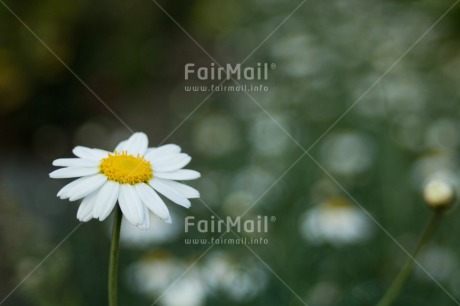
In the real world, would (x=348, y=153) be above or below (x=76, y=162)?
above

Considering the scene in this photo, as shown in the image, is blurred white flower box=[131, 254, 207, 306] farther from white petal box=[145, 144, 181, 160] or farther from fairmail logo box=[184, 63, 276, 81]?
fairmail logo box=[184, 63, 276, 81]

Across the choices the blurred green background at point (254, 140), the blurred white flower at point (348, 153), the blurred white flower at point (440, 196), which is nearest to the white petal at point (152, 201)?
the blurred white flower at point (440, 196)

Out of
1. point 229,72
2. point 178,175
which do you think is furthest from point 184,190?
point 229,72

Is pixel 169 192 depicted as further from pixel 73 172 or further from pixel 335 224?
pixel 335 224

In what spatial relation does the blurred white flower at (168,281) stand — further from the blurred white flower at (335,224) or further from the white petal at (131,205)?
the white petal at (131,205)

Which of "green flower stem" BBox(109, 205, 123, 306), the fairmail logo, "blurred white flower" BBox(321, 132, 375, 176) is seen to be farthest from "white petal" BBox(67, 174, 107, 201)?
the fairmail logo

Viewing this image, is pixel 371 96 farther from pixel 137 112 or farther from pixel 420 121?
pixel 137 112
